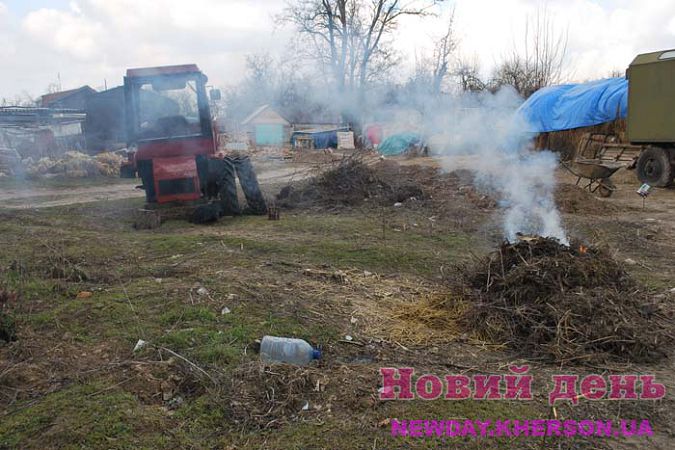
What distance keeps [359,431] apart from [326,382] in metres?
0.53

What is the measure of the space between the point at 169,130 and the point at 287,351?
6.90 meters

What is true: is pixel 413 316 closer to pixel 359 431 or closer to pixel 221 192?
pixel 359 431

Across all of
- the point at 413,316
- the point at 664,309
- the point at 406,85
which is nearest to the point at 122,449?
the point at 413,316

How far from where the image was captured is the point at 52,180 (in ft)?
57.5

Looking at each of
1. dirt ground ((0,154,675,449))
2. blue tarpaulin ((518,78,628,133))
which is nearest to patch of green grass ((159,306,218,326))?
dirt ground ((0,154,675,449))

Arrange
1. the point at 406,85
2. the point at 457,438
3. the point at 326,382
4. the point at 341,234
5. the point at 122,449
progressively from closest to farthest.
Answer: the point at 122,449 → the point at 457,438 → the point at 326,382 → the point at 341,234 → the point at 406,85

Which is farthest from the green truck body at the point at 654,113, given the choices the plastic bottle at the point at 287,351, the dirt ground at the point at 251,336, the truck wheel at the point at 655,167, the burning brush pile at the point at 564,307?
the plastic bottle at the point at 287,351

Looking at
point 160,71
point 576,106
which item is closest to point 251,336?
point 160,71

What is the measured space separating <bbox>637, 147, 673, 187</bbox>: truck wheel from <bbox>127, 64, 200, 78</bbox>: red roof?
11337 millimetres

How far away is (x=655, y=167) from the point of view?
13.1 meters

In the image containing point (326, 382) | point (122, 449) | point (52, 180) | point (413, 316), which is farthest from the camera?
point (52, 180)

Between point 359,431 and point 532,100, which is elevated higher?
point 532,100

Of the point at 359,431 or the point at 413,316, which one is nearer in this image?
the point at 359,431

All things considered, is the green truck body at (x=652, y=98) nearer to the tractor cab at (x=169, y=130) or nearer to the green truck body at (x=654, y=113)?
the green truck body at (x=654, y=113)
